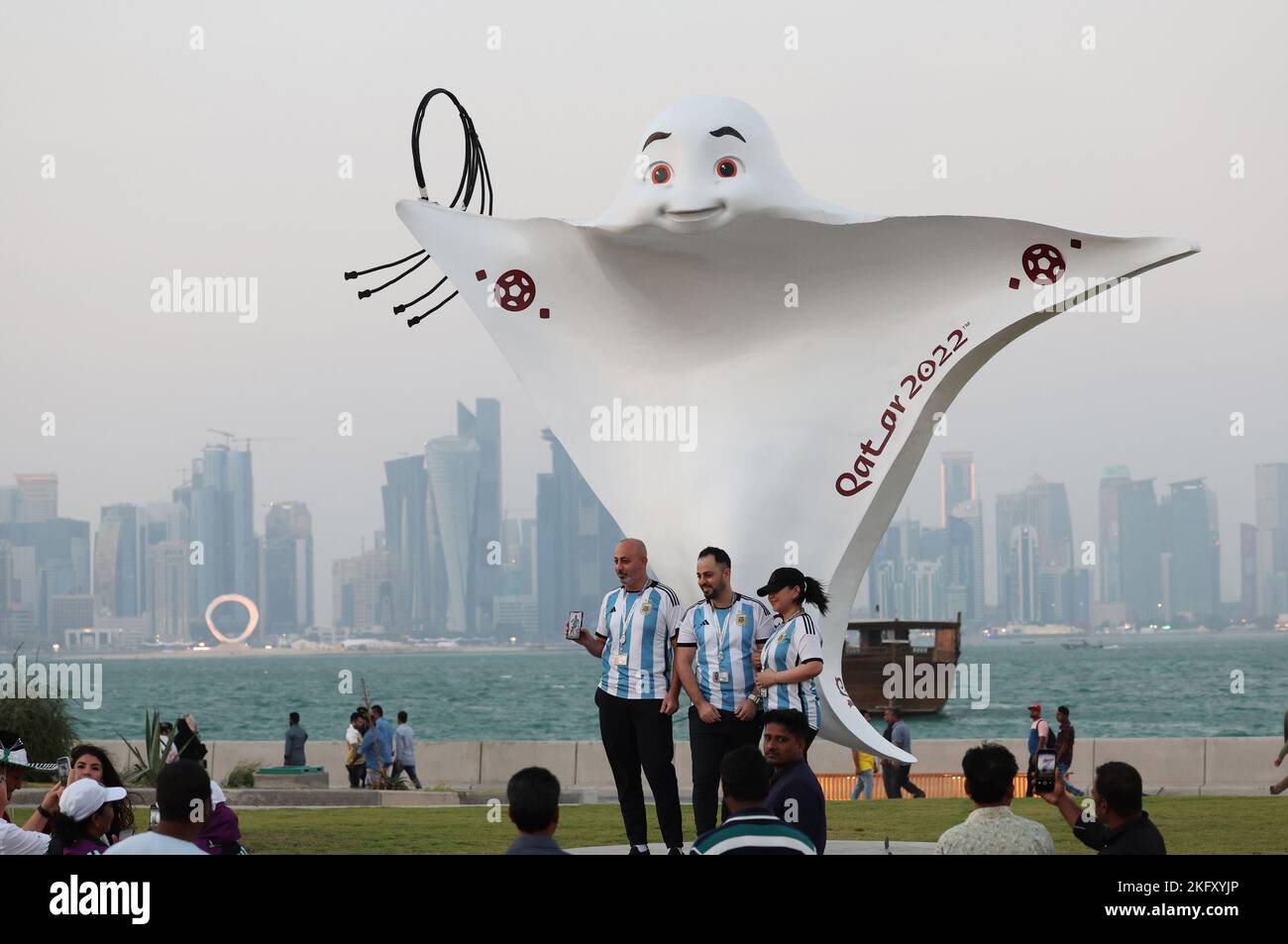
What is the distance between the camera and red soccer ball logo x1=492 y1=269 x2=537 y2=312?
1218 cm

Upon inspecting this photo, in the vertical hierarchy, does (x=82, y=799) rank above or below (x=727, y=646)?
below

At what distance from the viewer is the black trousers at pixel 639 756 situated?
914cm

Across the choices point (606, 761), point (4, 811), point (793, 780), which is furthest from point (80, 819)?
point (606, 761)

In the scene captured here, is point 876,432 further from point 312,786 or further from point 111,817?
point 312,786

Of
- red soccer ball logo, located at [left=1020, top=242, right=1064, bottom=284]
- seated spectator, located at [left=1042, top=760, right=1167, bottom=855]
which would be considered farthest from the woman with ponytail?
red soccer ball logo, located at [left=1020, top=242, right=1064, bottom=284]

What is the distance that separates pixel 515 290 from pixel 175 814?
698 centimetres

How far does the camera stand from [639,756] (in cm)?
930

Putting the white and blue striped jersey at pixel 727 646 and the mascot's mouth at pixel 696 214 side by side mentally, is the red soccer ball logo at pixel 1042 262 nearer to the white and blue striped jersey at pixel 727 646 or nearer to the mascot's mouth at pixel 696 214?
the mascot's mouth at pixel 696 214

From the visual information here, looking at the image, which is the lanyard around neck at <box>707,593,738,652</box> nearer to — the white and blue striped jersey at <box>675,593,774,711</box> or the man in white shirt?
the white and blue striped jersey at <box>675,593,774,711</box>

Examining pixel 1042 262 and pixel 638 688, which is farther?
pixel 1042 262

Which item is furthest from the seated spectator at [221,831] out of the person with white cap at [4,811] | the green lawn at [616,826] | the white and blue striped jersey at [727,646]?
the green lawn at [616,826]

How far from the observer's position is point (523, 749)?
26.1 meters

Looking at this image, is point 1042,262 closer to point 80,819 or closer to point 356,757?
point 80,819

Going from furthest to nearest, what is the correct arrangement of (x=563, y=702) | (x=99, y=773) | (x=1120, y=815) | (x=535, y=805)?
(x=563, y=702) → (x=99, y=773) → (x=1120, y=815) → (x=535, y=805)
